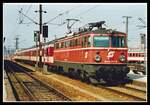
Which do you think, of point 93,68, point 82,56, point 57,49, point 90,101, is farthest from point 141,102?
point 57,49

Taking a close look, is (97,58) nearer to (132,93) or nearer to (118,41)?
(118,41)

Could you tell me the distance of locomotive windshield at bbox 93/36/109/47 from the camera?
2141 centimetres

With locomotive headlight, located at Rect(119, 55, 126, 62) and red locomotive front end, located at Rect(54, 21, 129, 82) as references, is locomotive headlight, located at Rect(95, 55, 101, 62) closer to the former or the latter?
red locomotive front end, located at Rect(54, 21, 129, 82)

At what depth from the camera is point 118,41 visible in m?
21.7

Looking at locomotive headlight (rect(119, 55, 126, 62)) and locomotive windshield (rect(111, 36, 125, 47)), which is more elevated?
locomotive windshield (rect(111, 36, 125, 47))

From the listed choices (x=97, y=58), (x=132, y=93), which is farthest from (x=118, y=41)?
(x=132, y=93)

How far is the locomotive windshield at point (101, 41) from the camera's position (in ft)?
70.2

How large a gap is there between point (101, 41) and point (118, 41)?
998mm

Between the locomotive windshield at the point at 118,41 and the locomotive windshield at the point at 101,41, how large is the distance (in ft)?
1.14

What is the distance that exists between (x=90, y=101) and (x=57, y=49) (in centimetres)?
1704

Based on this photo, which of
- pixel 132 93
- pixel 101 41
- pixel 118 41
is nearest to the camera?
pixel 132 93

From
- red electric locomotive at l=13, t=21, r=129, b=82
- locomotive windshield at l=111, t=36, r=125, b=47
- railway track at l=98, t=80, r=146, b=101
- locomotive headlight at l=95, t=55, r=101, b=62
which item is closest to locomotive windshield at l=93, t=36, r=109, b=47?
red electric locomotive at l=13, t=21, r=129, b=82

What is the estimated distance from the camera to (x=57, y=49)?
3250cm

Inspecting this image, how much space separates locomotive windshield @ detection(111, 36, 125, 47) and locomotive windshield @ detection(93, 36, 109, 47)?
13.6 inches
